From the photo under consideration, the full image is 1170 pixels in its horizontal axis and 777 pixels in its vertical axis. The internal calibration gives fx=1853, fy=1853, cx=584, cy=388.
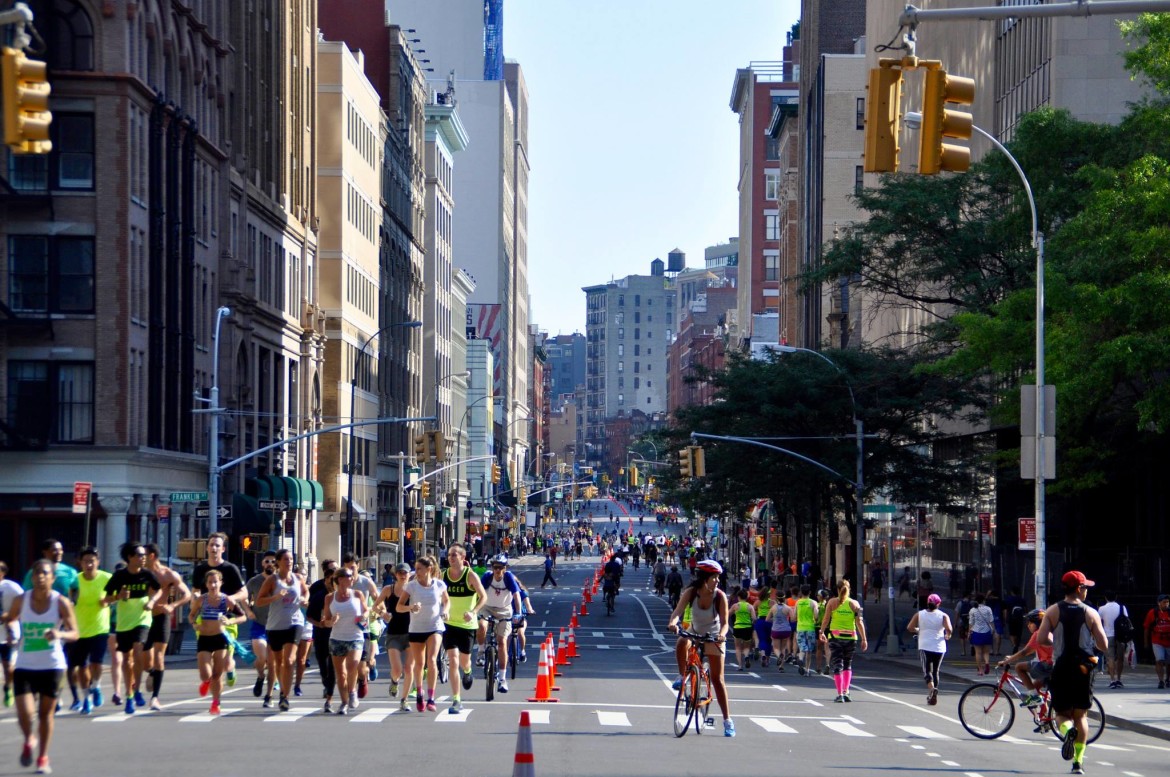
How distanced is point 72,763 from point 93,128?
1421 inches

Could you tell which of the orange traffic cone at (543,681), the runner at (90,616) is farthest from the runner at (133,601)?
the orange traffic cone at (543,681)

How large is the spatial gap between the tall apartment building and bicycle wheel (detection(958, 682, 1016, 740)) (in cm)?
2765

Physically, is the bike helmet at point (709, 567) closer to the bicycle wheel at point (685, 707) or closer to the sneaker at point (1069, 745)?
the bicycle wheel at point (685, 707)

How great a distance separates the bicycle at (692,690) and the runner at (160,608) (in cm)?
572

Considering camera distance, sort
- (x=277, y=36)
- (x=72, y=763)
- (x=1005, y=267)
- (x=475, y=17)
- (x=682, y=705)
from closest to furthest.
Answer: (x=72, y=763)
(x=682, y=705)
(x=1005, y=267)
(x=277, y=36)
(x=475, y=17)

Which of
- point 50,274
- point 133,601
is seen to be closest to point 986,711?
point 133,601

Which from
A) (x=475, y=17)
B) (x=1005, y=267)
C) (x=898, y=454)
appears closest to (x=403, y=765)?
(x=1005, y=267)

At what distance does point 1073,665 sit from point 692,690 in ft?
13.3

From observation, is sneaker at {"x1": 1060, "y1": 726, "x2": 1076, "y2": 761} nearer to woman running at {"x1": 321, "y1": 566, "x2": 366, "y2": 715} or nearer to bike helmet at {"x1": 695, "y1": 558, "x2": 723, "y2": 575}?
bike helmet at {"x1": 695, "y1": 558, "x2": 723, "y2": 575}

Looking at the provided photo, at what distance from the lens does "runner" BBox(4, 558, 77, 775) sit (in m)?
15.2

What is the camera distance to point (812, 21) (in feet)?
381

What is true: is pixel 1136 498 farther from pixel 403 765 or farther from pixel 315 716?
pixel 403 765

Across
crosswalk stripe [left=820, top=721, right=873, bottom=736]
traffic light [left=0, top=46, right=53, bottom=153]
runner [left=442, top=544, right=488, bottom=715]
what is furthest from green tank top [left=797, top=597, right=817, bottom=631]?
traffic light [left=0, top=46, right=53, bottom=153]

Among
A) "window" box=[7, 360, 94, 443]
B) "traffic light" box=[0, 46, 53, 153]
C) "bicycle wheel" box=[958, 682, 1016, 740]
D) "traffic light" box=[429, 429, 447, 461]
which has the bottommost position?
"bicycle wheel" box=[958, 682, 1016, 740]
